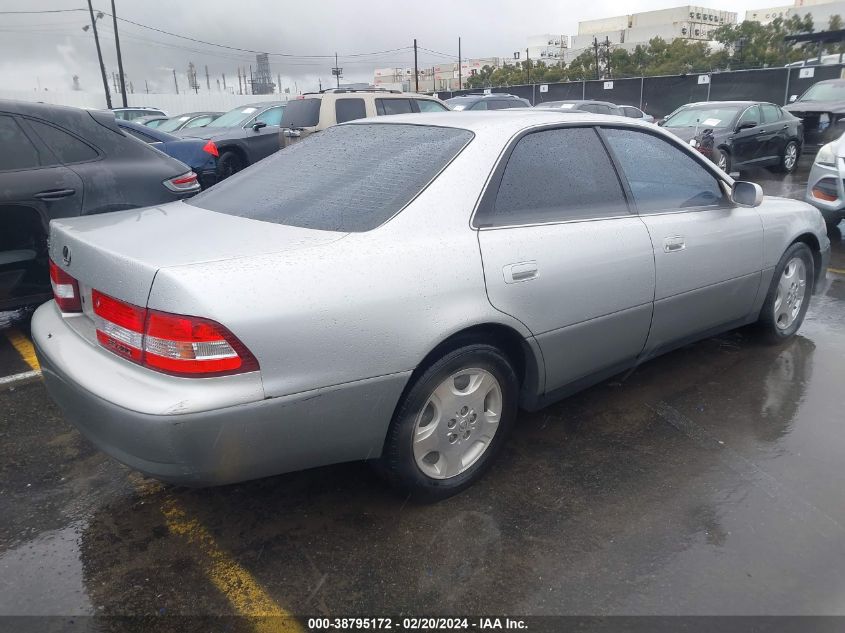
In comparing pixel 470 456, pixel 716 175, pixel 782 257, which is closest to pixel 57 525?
pixel 470 456

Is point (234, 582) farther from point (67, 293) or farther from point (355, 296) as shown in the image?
point (67, 293)

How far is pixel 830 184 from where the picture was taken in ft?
22.6

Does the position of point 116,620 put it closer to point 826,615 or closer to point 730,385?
point 826,615

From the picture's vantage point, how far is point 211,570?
2410mm

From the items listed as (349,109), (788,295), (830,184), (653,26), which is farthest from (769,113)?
(653,26)

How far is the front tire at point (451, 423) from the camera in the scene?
8.27ft

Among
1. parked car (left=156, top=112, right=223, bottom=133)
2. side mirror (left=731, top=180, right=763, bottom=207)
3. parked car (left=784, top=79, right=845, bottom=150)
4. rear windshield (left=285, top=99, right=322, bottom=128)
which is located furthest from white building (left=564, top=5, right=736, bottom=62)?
side mirror (left=731, top=180, right=763, bottom=207)

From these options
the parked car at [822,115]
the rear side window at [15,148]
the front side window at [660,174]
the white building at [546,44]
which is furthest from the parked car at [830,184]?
the white building at [546,44]

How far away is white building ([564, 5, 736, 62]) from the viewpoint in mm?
110688

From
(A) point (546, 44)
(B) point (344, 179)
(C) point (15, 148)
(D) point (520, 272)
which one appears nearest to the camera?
(D) point (520, 272)

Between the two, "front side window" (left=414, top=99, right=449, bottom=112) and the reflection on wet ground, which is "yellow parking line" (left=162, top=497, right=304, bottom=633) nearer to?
the reflection on wet ground

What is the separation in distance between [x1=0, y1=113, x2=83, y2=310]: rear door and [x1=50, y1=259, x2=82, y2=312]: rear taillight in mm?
1787

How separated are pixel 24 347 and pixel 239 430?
132 inches

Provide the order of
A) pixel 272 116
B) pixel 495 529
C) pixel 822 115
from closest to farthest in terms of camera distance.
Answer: pixel 495 529, pixel 272 116, pixel 822 115
